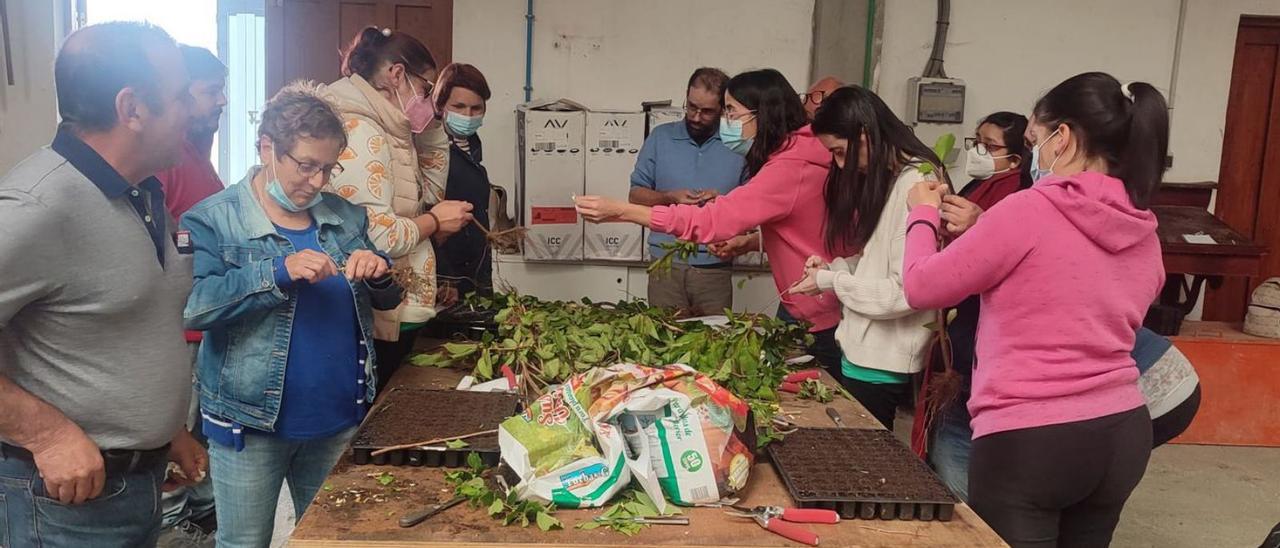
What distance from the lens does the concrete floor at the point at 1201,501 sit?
3.21 m

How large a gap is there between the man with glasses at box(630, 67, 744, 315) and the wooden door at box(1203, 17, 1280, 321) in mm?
3206

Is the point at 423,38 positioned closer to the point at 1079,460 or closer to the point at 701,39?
the point at 701,39

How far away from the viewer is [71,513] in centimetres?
137

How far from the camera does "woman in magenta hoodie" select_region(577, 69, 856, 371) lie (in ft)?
7.75

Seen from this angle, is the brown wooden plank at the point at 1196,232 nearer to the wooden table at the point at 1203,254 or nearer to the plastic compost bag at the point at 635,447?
the wooden table at the point at 1203,254

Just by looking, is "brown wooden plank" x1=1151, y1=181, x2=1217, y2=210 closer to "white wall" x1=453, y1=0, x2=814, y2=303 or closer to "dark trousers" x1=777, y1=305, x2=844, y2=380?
"white wall" x1=453, y1=0, x2=814, y2=303

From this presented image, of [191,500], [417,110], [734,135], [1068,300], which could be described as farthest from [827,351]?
[191,500]

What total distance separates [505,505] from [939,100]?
3.93 meters

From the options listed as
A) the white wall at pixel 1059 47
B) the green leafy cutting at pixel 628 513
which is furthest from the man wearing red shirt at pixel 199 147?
the white wall at pixel 1059 47

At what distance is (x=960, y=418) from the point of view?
81.6 inches

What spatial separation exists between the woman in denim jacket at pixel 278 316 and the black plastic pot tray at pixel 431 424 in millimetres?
150

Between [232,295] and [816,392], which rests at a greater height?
[232,295]

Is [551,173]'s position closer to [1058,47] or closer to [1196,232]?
[1058,47]

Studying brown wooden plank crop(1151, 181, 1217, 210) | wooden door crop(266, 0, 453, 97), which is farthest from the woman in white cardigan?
brown wooden plank crop(1151, 181, 1217, 210)
